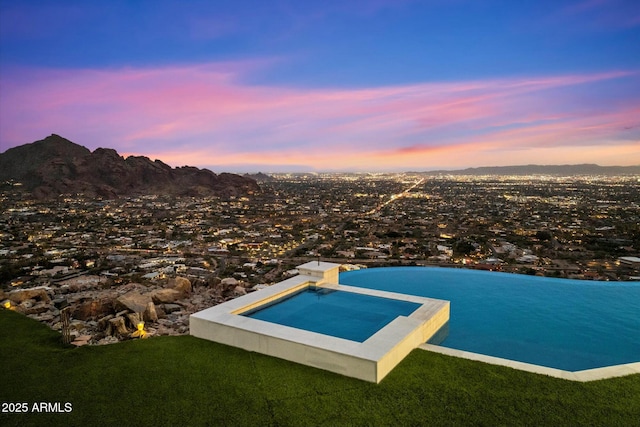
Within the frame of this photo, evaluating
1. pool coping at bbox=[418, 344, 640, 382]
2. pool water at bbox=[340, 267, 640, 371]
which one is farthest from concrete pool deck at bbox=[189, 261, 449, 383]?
pool water at bbox=[340, 267, 640, 371]

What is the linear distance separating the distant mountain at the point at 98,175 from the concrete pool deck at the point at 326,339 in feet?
308

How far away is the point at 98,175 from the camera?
105m

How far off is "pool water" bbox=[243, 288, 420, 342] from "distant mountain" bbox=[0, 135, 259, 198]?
305ft

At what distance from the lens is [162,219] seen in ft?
173

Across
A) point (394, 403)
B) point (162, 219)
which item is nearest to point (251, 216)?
point (162, 219)

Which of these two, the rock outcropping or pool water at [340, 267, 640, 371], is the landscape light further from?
pool water at [340, 267, 640, 371]

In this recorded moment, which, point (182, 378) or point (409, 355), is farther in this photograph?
point (409, 355)

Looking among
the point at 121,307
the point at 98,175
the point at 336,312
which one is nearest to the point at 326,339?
the point at 336,312

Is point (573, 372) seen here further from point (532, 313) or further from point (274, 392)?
point (274, 392)

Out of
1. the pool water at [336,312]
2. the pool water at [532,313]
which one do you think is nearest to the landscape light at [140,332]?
the pool water at [336,312]

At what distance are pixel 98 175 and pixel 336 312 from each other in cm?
11349

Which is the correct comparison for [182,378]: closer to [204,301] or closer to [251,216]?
[204,301]

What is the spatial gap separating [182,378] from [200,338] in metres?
1.91

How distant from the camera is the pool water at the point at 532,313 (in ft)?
31.0
